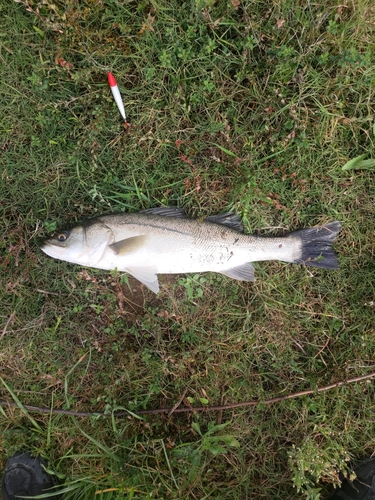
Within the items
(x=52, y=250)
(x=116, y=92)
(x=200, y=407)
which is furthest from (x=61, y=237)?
(x=200, y=407)

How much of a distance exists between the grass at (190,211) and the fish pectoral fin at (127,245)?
1.05 feet

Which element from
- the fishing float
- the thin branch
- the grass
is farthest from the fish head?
the thin branch

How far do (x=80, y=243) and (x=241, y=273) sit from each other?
1.42 metres

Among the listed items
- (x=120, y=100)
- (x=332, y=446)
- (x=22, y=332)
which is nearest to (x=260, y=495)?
(x=332, y=446)

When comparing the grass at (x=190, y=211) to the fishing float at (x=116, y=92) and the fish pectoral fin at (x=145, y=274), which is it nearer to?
the fishing float at (x=116, y=92)

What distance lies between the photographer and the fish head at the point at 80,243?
9.68 ft

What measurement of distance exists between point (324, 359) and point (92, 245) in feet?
7.78

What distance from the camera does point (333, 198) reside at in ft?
10.7

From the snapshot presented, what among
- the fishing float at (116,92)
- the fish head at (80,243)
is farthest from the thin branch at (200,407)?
the fishing float at (116,92)

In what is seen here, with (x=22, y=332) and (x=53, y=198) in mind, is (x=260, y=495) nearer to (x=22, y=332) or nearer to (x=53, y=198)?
(x=22, y=332)

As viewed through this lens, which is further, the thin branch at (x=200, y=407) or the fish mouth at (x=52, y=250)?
the thin branch at (x=200, y=407)

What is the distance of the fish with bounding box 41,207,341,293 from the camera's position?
2.96 m

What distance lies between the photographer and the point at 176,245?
9.87 ft

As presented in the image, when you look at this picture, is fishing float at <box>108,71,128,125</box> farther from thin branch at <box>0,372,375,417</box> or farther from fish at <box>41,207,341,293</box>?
thin branch at <box>0,372,375,417</box>
